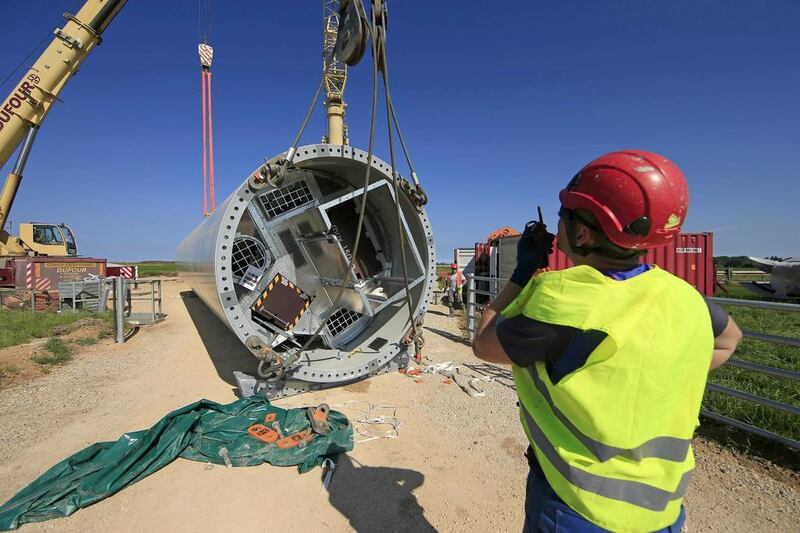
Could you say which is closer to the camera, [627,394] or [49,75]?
[627,394]

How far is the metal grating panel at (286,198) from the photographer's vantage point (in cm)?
493

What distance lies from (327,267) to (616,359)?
441cm

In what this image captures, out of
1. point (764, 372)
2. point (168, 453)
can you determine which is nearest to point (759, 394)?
point (764, 372)

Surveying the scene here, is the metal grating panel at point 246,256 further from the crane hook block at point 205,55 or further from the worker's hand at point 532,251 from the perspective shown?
the crane hook block at point 205,55

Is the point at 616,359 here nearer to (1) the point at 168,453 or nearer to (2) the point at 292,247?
(1) the point at 168,453

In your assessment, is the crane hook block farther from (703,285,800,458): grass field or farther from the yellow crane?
(703,285,800,458): grass field

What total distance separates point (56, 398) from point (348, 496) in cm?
403

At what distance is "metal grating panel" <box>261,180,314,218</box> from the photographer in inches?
194

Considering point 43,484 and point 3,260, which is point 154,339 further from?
point 3,260

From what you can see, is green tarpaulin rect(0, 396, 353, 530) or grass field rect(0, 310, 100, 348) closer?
green tarpaulin rect(0, 396, 353, 530)

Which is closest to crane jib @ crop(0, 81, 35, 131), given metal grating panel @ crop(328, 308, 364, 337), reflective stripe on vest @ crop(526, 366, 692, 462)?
metal grating panel @ crop(328, 308, 364, 337)

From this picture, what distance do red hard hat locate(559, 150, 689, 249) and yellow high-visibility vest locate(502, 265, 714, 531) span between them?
145 millimetres

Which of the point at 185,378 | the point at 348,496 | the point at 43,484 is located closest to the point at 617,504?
the point at 348,496

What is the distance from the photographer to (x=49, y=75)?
8914 mm
